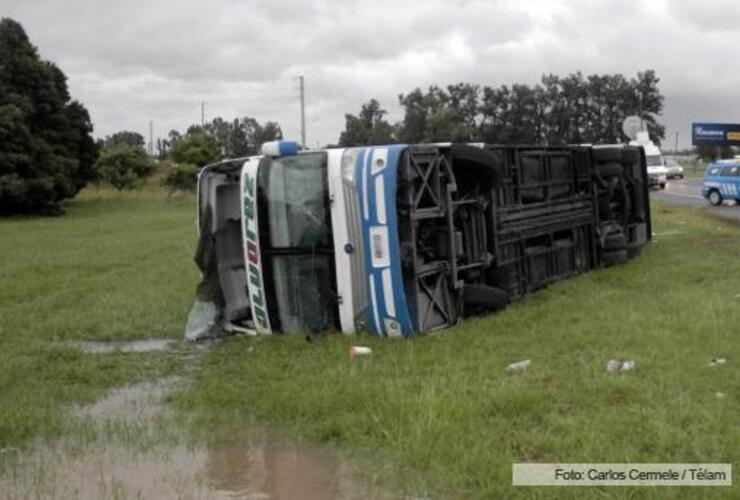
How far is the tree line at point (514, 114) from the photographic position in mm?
40812

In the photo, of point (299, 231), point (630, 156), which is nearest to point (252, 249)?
point (299, 231)

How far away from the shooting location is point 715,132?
59438mm

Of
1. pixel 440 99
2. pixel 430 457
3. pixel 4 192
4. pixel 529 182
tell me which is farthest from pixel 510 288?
pixel 440 99

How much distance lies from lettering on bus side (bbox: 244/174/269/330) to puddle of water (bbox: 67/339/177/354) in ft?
3.45

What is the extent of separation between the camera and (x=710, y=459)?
4516 millimetres

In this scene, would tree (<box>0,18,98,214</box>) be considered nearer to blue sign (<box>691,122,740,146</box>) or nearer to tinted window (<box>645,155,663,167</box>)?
tinted window (<box>645,155,663,167</box>)

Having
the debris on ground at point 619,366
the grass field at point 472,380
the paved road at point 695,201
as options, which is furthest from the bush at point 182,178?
the debris on ground at point 619,366

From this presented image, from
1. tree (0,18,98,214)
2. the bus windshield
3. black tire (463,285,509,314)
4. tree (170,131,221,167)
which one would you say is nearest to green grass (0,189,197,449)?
the bus windshield

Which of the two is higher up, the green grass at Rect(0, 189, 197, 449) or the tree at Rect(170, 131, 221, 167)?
the tree at Rect(170, 131, 221, 167)

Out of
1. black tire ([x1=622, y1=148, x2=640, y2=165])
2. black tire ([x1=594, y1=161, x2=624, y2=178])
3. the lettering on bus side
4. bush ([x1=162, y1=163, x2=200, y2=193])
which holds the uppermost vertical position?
bush ([x1=162, y1=163, x2=200, y2=193])

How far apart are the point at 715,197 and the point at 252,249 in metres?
26.6

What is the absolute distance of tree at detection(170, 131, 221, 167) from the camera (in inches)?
2366

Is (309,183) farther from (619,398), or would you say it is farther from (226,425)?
(619,398)

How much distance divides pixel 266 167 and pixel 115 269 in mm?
8591
